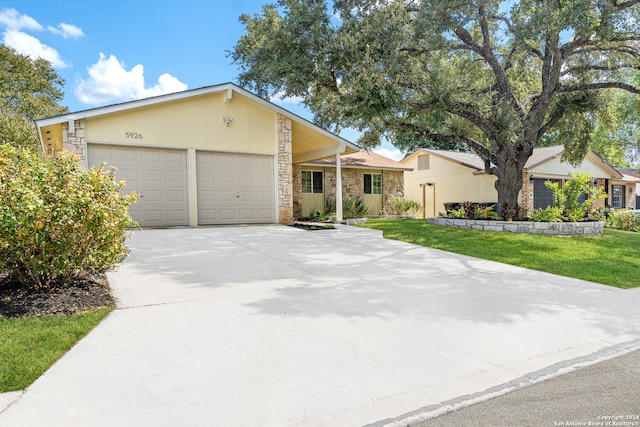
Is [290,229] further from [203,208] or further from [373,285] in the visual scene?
[373,285]

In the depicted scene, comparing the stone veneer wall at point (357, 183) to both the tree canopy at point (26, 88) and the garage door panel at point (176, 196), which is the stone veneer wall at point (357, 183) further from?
the tree canopy at point (26, 88)

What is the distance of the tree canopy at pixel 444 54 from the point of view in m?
10.5

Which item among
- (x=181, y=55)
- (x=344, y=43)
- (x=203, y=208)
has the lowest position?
(x=203, y=208)

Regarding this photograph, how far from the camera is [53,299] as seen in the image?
13.5ft

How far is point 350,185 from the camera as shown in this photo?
19.2 meters

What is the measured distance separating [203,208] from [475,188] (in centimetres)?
1428

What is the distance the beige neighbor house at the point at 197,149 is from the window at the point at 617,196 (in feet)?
68.6

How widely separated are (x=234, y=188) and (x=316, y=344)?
9794mm

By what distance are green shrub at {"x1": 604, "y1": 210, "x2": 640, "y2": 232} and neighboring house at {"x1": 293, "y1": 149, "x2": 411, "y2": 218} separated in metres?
9.17

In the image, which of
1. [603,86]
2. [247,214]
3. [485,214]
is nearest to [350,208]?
[485,214]

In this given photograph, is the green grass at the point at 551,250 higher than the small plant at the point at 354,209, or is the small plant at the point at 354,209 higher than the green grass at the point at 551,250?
the small plant at the point at 354,209

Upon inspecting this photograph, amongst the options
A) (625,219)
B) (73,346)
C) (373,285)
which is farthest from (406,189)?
(73,346)

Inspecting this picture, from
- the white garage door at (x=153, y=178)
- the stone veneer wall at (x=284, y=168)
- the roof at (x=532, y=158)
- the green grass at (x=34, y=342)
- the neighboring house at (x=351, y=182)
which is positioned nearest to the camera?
the green grass at (x=34, y=342)

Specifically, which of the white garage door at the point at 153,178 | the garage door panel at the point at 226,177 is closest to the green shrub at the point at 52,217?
the white garage door at the point at 153,178
